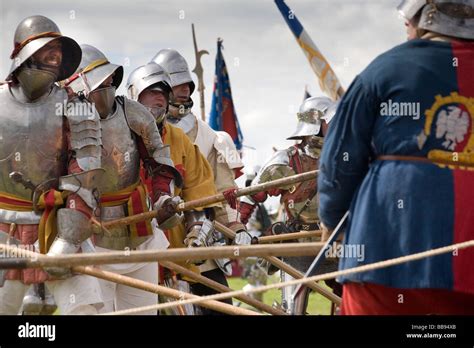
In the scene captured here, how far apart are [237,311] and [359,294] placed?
1559 millimetres

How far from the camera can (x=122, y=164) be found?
343 inches

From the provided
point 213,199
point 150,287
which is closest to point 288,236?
point 213,199

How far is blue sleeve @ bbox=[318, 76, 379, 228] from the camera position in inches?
215

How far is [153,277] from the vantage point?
29.9ft

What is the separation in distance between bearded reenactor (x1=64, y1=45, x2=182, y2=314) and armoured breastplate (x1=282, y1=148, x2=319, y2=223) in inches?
98.8

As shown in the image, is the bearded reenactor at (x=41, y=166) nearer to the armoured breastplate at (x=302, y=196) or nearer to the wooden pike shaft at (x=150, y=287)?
the wooden pike shaft at (x=150, y=287)

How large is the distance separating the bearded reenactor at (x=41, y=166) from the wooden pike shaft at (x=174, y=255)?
4.45 feet

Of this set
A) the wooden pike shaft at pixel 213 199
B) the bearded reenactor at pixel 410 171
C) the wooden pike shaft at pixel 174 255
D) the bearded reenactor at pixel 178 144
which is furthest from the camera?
the bearded reenactor at pixel 178 144

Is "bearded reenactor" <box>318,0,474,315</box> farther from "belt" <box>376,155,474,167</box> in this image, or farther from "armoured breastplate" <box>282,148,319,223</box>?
"armoured breastplate" <box>282,148,319,223</box>

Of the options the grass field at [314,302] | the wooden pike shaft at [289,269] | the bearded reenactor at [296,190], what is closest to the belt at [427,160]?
the wooden pike shaft at [289,269]

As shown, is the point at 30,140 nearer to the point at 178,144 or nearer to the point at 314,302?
the point at 178,144

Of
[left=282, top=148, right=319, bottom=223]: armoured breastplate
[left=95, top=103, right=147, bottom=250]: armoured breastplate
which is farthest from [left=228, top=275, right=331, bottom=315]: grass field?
[left=95, top=103, right=147, bottom=250]: armoured breastplate

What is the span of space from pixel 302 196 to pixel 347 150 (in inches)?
235

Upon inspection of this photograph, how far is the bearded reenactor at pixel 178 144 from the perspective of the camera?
980 centimetres
